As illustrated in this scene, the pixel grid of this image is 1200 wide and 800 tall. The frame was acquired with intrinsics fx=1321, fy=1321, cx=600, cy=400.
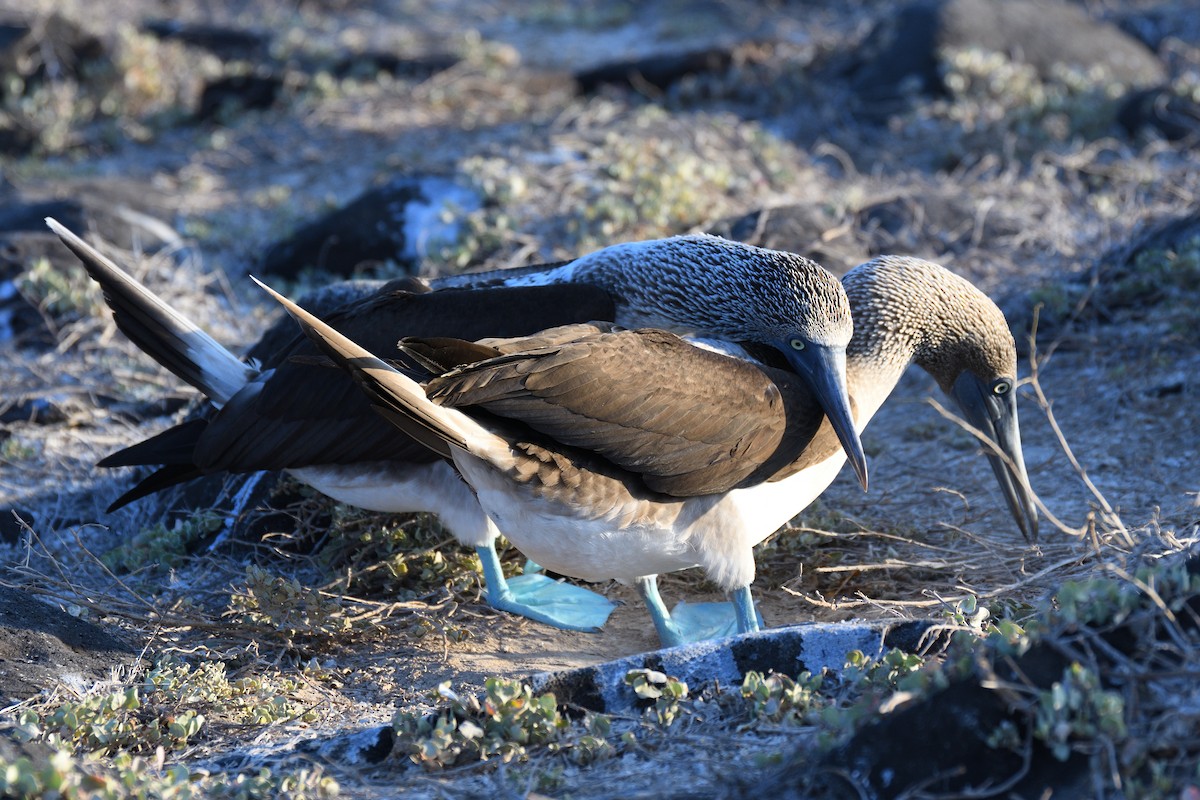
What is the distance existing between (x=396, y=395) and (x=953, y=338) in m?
1.92

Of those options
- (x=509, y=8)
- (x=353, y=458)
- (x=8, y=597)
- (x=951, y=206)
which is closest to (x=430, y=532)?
(x=353, y=458)

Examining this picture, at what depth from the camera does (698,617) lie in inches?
165

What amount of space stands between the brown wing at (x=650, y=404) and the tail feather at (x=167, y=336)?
4.71 ft

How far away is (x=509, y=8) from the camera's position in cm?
1439

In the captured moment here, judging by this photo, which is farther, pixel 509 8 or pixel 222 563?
pixel 509 8

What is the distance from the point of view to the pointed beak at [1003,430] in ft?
14.0

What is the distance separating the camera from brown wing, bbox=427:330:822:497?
134 inches

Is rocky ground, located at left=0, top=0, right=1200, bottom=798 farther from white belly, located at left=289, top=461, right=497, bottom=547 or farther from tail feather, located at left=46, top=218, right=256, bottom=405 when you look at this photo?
tail feather, located at left=46, top=218, right=256, bottom=405

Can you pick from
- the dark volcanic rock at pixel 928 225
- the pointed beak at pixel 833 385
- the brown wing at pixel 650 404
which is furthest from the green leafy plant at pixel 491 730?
the dark volcanic rock at pixel 928 225

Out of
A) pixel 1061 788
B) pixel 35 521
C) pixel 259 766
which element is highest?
pixel 1061 788

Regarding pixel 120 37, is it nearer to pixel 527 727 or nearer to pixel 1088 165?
pixel 1088 165

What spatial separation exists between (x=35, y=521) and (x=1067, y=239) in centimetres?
501

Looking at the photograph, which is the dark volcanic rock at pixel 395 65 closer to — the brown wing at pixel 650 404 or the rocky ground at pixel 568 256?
the rocky ground at pixel 568 256

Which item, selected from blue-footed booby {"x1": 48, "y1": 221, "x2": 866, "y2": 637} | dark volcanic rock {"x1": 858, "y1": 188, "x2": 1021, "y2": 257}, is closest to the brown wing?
blue-footed booby {"x1": 48, "y1": 221, "x2": 866, "y2": 637}
